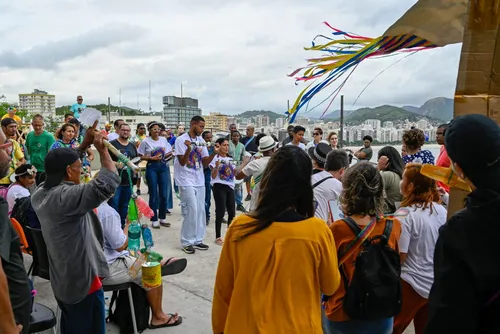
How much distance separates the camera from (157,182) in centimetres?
712

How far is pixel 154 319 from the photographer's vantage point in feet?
12.1

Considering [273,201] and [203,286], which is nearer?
[273,201]

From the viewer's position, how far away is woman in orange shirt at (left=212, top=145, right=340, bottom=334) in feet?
5.76

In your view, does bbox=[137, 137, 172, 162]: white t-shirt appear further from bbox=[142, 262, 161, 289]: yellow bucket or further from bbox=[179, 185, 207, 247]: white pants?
bbox=[142, 262, 161, 289]: yellow bucket

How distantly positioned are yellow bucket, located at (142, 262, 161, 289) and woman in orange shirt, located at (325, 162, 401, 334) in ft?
5.02

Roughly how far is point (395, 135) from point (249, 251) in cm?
639

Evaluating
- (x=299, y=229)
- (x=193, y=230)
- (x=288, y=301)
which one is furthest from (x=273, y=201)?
(x=193, y=230)

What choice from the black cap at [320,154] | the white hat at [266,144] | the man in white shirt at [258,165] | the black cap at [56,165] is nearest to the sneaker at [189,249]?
the man in white shirt at [258,165]

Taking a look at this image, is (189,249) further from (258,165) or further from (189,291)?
(258,165)

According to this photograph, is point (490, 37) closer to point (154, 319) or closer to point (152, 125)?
point (154, 319)

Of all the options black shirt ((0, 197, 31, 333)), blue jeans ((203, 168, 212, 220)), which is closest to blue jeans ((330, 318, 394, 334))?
black shirt ((0, 197, 31, 333))

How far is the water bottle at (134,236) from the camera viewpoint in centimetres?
352

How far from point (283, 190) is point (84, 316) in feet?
6.20

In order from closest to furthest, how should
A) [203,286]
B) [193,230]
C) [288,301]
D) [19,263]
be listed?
[288,301]
[19,263]
[203,286]
[193,230]
